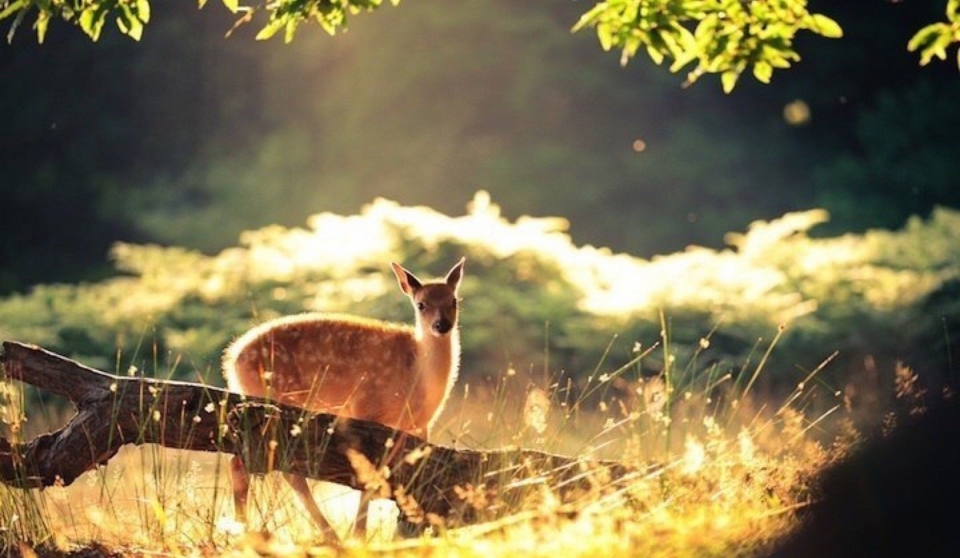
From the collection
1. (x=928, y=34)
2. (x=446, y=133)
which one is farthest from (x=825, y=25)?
(x=446, y=133)

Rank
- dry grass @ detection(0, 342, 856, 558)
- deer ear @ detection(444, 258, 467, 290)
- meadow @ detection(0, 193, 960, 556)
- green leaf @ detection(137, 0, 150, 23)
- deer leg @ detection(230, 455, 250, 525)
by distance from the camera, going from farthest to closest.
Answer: meadow @ detection(0, 193, 960, 556), deer ear @ detection(444, 258, 467, 290), green leaf @ detection(137, 0, 150, 23), deer leg @ detection(230, 455, 250, 525), dry grass @ detection(0, 342, 856, 558)

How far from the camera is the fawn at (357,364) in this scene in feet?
24.3

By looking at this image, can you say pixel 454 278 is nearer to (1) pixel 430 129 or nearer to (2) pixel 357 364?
(2) pixel 357 364

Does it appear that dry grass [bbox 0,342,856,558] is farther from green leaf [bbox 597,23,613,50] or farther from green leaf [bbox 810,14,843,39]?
green leaf [bbox 597,23,613,50]

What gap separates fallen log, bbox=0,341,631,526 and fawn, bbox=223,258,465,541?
0.47 meters

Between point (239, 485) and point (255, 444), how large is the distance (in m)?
0.26

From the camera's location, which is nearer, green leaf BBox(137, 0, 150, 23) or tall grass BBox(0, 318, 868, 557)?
tall grass BBox(0, 318, 868, 557)

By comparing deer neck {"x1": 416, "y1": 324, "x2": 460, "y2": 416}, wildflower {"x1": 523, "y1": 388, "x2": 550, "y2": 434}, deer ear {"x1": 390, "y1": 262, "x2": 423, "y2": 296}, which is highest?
deer ear {"x1": 390, "y1": 262, "x2": 423, "y2": 296}

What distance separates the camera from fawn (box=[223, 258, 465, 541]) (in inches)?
292

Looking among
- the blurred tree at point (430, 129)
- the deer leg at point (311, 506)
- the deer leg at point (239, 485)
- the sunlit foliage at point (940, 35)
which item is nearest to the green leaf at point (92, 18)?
the deer leg at point (239, 485)

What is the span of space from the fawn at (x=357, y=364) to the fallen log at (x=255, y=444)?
0.47 metres

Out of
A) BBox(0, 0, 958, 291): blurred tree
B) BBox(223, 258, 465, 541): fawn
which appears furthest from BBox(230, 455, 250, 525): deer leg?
BBox(0, 0, 958, 291): blurred tree

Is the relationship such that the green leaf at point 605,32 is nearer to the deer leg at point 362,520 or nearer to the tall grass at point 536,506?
the tall grass at point 536,506

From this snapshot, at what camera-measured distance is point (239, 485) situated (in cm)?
680
